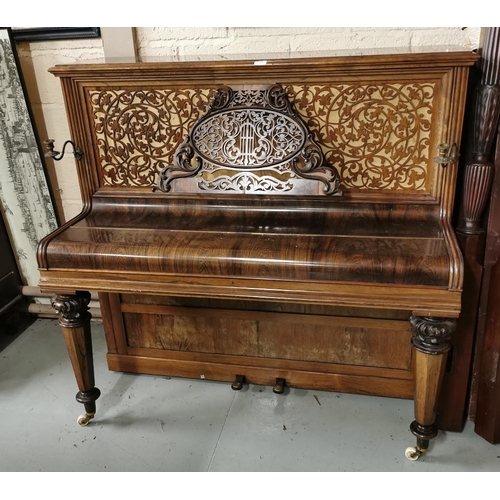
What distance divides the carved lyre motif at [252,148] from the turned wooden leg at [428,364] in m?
0.52

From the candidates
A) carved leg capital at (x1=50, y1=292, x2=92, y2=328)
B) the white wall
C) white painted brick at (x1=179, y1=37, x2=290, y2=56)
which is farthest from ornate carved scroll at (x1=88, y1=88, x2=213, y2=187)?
carved leg capital at (x1=50, y1=292, x2=92, y2=328)

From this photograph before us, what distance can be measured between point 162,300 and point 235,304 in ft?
1.01

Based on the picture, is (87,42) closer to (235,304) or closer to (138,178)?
(138,178)

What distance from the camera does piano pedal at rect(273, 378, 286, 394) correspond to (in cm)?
197

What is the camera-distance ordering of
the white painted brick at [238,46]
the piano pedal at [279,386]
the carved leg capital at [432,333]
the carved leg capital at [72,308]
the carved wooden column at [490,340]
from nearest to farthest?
the carved leg capital at [432,333]
the carved wooden column at [490,340]
the carved leg capital at [72,308]
the white painted brick at [238,46]
the piano pedal at [279,386]

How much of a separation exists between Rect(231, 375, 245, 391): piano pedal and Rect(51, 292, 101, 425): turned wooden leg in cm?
54

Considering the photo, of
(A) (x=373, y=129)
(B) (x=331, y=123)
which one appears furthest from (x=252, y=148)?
(A) (x=373, y=129)

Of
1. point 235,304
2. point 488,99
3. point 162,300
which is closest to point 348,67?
point 488,99

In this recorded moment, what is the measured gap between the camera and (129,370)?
2.17 meters

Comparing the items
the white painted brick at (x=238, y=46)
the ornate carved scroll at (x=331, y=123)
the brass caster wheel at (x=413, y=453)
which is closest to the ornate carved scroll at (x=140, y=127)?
the ornate carved scroll at (x=331, y=123)

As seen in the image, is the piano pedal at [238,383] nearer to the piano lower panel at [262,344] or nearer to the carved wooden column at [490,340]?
the piano lower panel at [262,344]

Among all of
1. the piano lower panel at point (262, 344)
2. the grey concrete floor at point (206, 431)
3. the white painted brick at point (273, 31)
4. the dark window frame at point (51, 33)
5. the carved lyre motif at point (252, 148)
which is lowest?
the grey concrete floor at point (206, 431)

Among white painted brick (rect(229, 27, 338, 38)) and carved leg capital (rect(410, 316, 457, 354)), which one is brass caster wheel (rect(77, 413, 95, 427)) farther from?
white painted brick (rect(229, 27, 338, 38))

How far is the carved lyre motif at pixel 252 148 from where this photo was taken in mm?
1597
